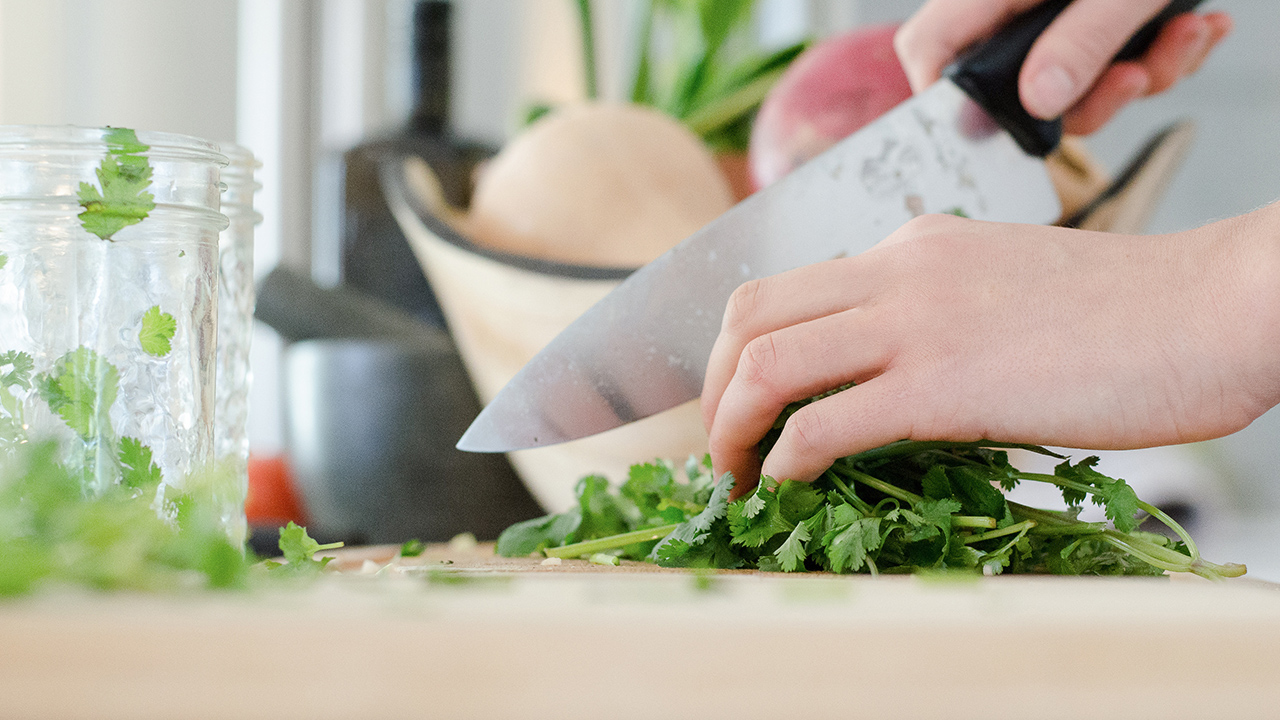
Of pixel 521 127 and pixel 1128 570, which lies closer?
pixel 1128 570

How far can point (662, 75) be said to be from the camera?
1936 millimetres

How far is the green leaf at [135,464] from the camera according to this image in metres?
0.48

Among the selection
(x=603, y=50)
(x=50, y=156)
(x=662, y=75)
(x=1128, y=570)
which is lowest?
(x=1128, y=570)

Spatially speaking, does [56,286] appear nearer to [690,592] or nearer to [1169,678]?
[690,592]

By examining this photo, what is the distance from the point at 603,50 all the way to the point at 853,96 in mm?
1331

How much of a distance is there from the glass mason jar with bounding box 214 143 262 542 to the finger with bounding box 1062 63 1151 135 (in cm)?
69

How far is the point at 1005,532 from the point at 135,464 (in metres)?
0.45

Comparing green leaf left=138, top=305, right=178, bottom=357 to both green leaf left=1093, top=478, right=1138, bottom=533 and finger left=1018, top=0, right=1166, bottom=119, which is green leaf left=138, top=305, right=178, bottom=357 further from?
finger left=1018, top=0, right=1166, bottom=119

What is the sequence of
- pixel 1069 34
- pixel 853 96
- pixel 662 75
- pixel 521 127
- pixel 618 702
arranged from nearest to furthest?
pixel 618 702 < pixel 1069 34 < pixel 853 96 < pixel 521 127 < pixel 662 75

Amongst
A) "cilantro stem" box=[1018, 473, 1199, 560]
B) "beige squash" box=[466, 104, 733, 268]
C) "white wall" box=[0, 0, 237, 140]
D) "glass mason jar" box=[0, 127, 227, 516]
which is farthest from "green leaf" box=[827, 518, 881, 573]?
"white wall" box=[0, 0, 237, 140]

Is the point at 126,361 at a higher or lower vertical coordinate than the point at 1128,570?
higher

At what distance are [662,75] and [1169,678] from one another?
179 cm

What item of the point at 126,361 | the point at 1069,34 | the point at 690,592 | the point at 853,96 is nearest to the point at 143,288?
the point at 126,361

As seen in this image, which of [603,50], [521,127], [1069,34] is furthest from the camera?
[603,50]
